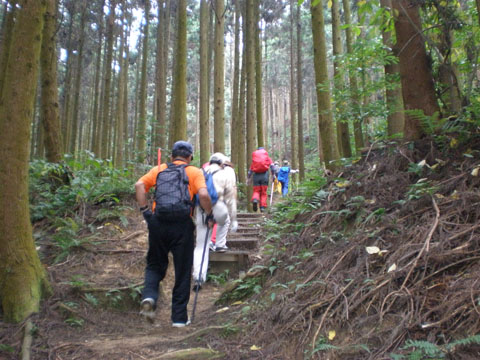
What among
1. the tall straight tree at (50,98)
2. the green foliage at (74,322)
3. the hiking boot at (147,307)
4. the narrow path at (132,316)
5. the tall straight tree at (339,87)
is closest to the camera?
the narrow path at (132,316)

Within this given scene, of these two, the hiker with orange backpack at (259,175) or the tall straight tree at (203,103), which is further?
the tall straight tree at (203,103)

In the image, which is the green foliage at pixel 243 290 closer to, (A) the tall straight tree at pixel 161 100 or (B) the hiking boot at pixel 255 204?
(B) the hiking boot at pixel 255 204

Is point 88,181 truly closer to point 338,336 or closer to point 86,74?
point 338,336

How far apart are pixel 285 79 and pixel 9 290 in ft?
148

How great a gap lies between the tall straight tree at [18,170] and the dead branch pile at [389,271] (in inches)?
96.0

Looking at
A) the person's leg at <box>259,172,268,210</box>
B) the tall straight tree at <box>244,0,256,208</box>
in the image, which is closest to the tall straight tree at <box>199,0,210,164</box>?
the tall straight tree at <box>244,0,256,208</box>

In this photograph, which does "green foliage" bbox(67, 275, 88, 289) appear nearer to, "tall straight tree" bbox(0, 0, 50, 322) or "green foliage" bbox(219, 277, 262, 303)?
"tall straight tree" bbox(0, 0, 50, 322)

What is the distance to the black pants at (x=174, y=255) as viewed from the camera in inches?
180

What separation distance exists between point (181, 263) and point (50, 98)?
241 inches

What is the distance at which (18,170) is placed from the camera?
13.3 ft

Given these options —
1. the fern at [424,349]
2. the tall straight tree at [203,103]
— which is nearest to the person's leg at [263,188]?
the tall straight tree at [203,103]

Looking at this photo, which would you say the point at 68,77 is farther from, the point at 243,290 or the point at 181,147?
the point at 243,290

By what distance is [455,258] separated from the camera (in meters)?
2.92

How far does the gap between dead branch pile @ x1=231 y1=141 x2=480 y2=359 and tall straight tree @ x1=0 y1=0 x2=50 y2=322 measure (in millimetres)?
2437
